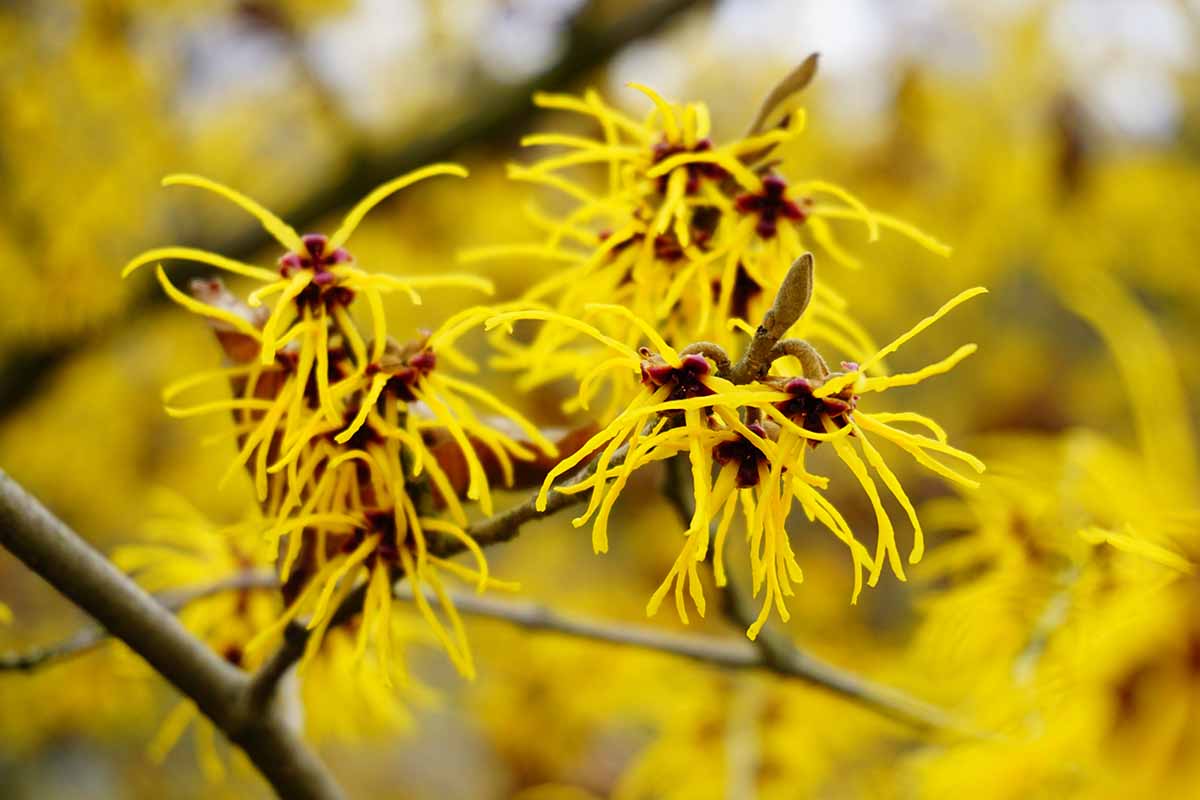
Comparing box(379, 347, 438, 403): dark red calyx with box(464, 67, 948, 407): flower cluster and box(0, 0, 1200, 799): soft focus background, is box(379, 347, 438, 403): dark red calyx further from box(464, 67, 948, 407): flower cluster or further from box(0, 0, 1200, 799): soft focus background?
box(0, 0, 1200, 799): soft focus background

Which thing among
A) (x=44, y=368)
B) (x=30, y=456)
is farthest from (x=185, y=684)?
(x=30, y=456)

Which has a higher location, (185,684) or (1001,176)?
(185,684)

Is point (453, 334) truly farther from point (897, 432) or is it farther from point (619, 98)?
point (619, 98)

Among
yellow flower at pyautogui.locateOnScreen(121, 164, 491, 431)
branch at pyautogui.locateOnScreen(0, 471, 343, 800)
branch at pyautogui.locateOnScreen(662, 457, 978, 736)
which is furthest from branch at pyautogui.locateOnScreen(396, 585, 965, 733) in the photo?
yellow flower at pyautogui.locateOnScreen(121, 164, 491, 431)

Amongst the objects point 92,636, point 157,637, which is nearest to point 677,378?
point 157,637

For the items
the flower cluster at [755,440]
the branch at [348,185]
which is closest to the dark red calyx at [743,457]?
the flower cluster at [755,440]
